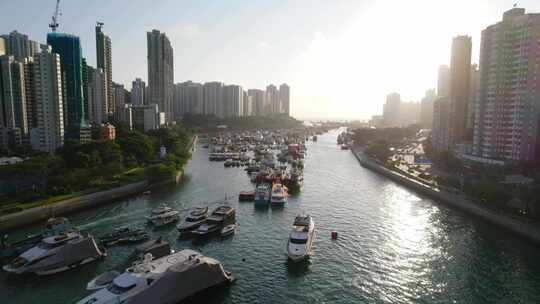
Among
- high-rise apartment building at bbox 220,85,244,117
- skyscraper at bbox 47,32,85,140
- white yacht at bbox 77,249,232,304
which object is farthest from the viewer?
high-rise apartment building at bbox 220,85,244,117

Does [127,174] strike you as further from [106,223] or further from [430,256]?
[430,256]

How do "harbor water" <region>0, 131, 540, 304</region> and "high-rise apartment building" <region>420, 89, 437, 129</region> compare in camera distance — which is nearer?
"harbor water" <region>0, 131, 540, 304</region>

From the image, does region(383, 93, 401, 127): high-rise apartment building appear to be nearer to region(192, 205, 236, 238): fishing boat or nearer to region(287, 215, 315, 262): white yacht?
region(192, 205, 236, 238): fishing boat

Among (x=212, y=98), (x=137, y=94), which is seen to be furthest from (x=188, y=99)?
(x=137, y=94)

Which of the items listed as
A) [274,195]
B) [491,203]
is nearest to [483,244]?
[491,203]

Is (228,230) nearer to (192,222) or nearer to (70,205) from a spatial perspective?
(192,222)

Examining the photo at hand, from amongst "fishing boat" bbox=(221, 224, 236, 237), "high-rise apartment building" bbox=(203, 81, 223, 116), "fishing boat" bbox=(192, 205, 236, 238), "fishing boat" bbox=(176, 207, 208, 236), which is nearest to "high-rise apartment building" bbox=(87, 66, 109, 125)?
"high-rise apartment building" bbox=(203, 81, 223, 116)
